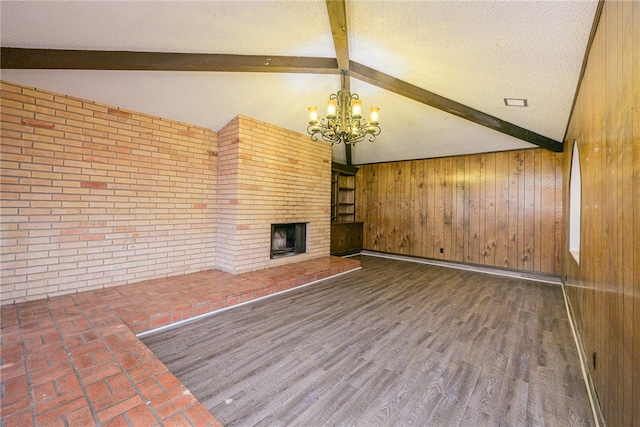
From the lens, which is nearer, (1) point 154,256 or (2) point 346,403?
(2) point 346,403

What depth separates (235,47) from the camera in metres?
2.55

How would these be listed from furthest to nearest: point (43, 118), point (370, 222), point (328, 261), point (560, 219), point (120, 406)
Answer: point (370, 222)
point (328, 261)
point (560, 219)
point (43, 118)
point (120, 406)

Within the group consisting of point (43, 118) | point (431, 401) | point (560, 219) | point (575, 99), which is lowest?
point (431, 401)

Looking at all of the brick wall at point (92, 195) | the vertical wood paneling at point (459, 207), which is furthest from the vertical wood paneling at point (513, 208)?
the brick wall at point (92, 195)

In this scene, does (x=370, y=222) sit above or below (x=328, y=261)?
above

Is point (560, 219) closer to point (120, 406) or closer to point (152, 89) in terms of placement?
point (120, 406)

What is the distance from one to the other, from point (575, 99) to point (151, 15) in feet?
13.6

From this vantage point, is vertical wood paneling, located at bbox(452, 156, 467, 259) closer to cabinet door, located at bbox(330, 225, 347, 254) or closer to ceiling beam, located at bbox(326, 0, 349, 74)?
cabinet door, located at bbox(330, 225, 347, 254)

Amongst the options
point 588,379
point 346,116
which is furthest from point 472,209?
point 588,379

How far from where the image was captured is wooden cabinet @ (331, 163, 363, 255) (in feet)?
20.7

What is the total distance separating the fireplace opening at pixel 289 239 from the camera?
477cm

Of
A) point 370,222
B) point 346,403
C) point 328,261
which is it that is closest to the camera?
point 346,403

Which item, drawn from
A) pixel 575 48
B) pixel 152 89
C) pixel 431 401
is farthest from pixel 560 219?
pixel 152 89

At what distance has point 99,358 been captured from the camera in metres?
1.83
